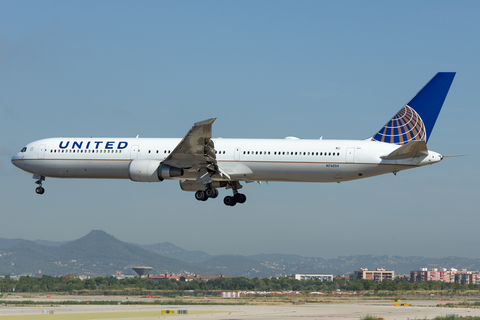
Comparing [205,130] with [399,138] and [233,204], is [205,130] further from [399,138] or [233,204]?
[399,138]

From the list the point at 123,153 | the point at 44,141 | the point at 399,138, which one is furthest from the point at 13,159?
the point at 399,138

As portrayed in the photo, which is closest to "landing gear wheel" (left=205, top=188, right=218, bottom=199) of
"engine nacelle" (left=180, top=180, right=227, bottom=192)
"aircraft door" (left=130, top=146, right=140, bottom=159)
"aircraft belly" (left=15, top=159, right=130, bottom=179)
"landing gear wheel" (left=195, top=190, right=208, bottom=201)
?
"landing gear wheel" (left=195, top=190, right=208, bottom=201)

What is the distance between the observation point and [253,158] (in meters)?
44.9

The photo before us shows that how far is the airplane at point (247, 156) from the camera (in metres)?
43.5

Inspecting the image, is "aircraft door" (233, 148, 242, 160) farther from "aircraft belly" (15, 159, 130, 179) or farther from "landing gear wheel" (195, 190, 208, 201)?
"aircraft belly" (15, 159, 130, 179)

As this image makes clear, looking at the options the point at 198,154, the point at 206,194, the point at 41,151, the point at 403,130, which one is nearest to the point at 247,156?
the point at 198,154

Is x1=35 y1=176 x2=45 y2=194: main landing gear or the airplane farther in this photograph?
x1=35 y1=176 x2=45 y2=194: main landing gear

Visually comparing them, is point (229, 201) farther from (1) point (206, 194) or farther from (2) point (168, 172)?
(2) point (168, 172)

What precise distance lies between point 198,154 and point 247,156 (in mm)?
3668

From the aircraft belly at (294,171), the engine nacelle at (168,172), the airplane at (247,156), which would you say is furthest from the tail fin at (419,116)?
the engine nacelle at (168,172)

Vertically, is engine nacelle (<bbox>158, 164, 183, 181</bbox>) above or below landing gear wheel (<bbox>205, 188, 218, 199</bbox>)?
above

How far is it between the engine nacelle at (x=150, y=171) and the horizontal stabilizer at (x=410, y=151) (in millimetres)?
15569

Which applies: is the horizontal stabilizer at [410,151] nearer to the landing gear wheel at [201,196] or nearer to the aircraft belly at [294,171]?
the aircraft belly at [294,171]

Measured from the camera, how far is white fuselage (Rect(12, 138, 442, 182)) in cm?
4372
